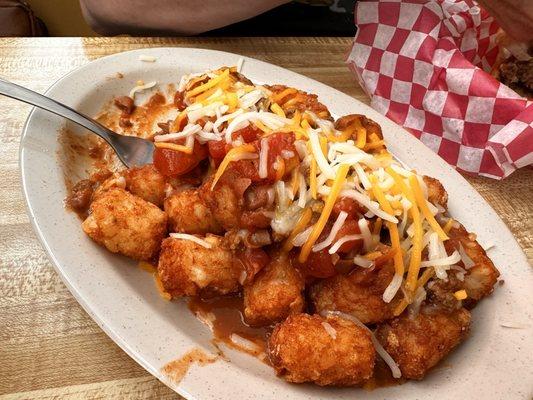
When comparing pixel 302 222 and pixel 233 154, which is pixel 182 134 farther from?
pixel 302 222

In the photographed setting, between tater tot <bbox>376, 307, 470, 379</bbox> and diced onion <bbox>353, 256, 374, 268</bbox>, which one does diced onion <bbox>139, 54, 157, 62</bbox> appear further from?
tater tot <bbox>376, 307, 470, 379</bbox>

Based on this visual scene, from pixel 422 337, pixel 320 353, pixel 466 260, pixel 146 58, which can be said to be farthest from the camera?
pixel 146 58

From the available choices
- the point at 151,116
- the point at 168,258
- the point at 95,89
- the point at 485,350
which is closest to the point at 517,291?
the point at 485,350

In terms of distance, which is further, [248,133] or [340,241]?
[248,133]

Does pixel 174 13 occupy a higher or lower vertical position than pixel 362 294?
higher

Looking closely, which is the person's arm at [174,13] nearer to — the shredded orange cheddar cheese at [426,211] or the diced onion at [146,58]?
the diced onion at [146,58]

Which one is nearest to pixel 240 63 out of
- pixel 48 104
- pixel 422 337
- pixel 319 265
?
pixel 48 104

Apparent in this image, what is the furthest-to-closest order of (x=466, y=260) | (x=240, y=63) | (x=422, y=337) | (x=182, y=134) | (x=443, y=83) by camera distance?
(x=443, y=83), (x=240, y=63), (x=182, y=134), (x=466, y=260), (x=422, y=337)
